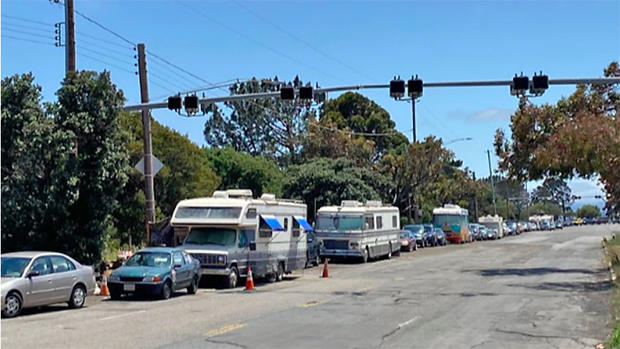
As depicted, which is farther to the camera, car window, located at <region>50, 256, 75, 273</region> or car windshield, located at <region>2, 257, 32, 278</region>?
car window, located at <region>50, 256, 75, 273</region>

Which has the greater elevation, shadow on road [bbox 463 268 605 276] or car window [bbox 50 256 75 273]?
car window [bbox 50 256 75 273]

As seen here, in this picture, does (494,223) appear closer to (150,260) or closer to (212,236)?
(212,236)

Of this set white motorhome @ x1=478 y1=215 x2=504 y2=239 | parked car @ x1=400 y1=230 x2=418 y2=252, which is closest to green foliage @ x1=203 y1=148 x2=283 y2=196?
parked car @ x1=400 y1=230 x2=418 y2=252

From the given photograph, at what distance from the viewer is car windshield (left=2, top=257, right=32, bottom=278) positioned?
17.8m

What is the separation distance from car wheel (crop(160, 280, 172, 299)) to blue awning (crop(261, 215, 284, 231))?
661 cm

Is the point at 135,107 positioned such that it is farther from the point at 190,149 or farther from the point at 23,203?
the point at 190,149

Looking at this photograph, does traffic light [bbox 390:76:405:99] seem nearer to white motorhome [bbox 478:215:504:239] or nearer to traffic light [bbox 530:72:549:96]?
traffic light [bbox 530:72:549:96]

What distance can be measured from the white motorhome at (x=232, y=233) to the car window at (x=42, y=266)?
7005mm

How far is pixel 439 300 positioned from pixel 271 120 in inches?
2528

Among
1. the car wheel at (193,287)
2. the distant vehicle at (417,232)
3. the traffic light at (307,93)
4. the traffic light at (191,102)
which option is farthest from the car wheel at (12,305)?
the distant vehicle at (417,232)

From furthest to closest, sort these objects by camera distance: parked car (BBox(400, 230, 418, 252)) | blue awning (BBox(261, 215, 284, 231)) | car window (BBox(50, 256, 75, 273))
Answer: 1. parked car (BBox(400, 230, 418, 252))
2. blue awning (BBox(261, 215, 284, 231))
3. car window (BBox(50, 256, 75, 273))

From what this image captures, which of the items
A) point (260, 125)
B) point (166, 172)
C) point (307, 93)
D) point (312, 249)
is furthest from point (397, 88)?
point (260, 125)

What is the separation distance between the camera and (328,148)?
211 ft

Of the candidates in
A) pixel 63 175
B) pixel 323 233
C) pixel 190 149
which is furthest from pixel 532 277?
pixel 190 149
